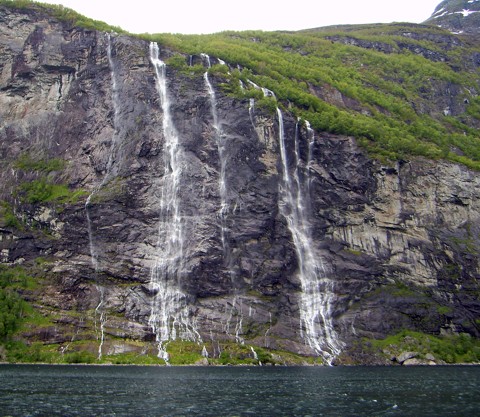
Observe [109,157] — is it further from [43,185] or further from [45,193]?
[45,193]

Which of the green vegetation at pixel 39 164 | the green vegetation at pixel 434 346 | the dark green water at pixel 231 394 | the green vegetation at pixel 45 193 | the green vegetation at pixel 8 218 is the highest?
the green vegetation at pixel 39 164

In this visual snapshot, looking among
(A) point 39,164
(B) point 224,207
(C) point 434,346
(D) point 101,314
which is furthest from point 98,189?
(C) point 434,346

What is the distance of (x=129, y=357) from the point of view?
192 ft

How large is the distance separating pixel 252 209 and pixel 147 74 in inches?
1166

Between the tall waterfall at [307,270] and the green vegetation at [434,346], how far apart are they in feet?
19.6

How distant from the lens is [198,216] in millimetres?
73312

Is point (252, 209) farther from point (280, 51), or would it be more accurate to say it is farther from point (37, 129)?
point (280, 51)

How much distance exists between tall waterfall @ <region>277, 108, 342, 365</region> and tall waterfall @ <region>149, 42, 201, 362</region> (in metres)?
14.7

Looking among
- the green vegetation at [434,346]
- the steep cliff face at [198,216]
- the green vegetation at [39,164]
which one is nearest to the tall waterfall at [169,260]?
the steep cliff face at [198,216]

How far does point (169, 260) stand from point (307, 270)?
18.6 metres

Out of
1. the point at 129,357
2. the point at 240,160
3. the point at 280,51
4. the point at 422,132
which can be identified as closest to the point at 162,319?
the point at 129,357

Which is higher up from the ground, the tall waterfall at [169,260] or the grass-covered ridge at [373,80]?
the grass-covered ridge at [373,80]

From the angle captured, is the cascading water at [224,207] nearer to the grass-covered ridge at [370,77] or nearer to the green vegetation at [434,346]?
the grass-covered ridge at [370,77]

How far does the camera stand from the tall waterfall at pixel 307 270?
6531cm
